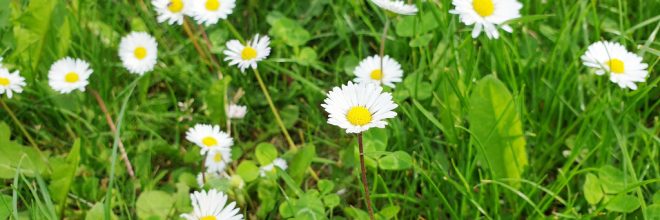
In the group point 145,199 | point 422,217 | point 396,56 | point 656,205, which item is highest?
point 396,56

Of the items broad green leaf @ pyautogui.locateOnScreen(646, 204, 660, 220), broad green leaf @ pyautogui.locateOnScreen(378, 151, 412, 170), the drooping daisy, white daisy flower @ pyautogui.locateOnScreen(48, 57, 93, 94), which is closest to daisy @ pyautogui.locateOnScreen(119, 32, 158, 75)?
white daisy flower @ pyautogui.locateOnScreen(48, 57, 93, 94)

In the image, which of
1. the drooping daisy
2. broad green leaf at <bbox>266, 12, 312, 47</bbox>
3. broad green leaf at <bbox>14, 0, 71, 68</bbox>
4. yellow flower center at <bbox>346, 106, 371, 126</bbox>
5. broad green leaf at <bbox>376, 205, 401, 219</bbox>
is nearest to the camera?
yellow flower center at <bbox>346, 106, 371, 126</bbox>

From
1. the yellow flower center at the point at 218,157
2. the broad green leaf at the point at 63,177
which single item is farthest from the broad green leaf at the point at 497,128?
the broad green leaf at the point at 63,177

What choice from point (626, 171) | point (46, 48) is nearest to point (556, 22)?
point (626, 171)

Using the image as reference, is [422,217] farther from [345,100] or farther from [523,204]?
[345,100]

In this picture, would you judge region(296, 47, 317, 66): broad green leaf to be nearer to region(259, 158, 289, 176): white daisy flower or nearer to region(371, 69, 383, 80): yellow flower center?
region(371, 69, 383, 80): yellow flower center
